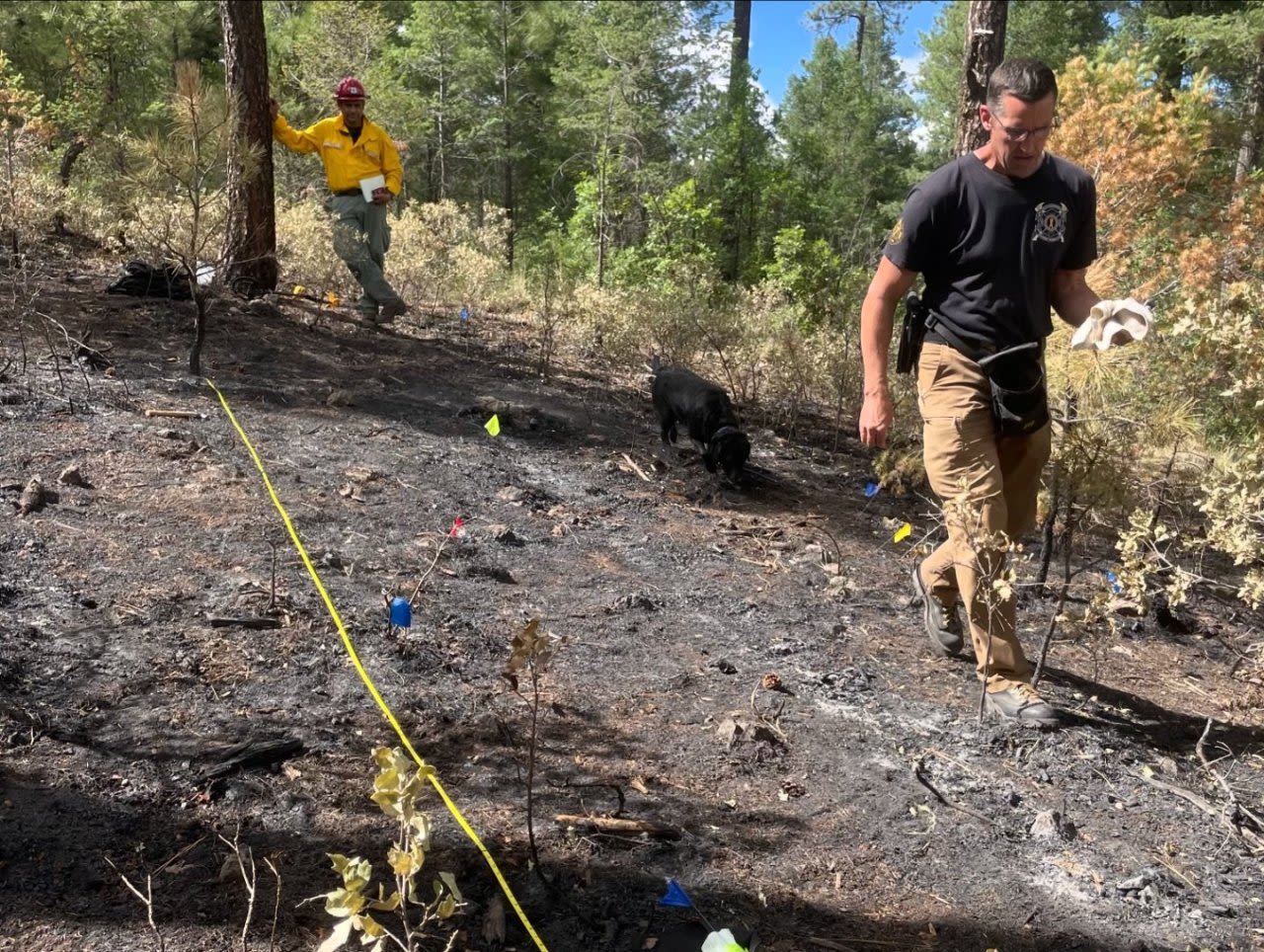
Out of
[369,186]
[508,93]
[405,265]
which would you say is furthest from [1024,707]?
[508,93]

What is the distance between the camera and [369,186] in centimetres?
730

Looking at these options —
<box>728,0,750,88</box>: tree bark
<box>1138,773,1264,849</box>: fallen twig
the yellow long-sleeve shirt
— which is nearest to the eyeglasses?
<box>1138,773,1264,849</box>: fallen twig

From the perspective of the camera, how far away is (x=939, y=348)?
304 centimetres

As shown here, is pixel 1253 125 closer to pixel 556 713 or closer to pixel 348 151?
pixel 348 151

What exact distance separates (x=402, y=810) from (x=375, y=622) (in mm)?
1904

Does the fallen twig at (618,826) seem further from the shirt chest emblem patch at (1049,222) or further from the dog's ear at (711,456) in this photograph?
the dog's ear at (711,456)

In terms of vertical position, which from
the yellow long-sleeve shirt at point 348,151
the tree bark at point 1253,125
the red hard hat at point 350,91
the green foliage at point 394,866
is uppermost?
the tree bark at point 1253,125

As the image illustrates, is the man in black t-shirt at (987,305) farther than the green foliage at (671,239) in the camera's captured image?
No

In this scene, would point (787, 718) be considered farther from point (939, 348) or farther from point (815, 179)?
point (815, 179)

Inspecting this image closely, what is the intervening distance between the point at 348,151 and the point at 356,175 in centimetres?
18

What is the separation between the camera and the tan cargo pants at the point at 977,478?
9.68 ft

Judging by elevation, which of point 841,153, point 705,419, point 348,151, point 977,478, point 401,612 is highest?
point 841,153

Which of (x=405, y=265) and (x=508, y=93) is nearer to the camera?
(x=405, y=265)

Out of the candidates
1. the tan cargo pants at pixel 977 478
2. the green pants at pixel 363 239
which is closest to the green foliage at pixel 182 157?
the green pants at pixel 363 239
